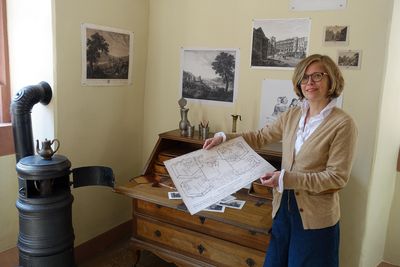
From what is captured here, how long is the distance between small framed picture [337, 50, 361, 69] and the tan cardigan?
24.8 inches

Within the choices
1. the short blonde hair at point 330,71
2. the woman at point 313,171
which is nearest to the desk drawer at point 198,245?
the woman at point 313,171

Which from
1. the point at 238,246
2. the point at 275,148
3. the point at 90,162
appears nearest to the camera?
the point at 238,246

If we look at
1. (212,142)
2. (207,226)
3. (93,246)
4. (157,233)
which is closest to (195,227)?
(207,226)

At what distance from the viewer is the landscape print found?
2.46 m

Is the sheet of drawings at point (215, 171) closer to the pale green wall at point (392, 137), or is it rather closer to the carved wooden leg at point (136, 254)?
the carved wooden leg at point (136, 254)

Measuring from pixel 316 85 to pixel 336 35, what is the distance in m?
0.74

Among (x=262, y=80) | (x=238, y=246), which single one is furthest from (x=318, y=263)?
(x=262, y=80)

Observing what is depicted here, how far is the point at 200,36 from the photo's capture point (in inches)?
100

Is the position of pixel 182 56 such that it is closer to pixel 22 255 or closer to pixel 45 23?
pixel 45 23

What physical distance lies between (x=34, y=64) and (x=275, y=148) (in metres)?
1.60

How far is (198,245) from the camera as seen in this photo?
79.5 inches

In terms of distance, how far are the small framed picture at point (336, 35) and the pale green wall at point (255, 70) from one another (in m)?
0.02

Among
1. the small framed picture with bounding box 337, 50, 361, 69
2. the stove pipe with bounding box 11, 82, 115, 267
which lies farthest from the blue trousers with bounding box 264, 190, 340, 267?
the stove pipe with bounding box 11, 82, 115, 267

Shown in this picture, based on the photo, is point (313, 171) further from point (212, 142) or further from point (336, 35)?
point (336, 35)
